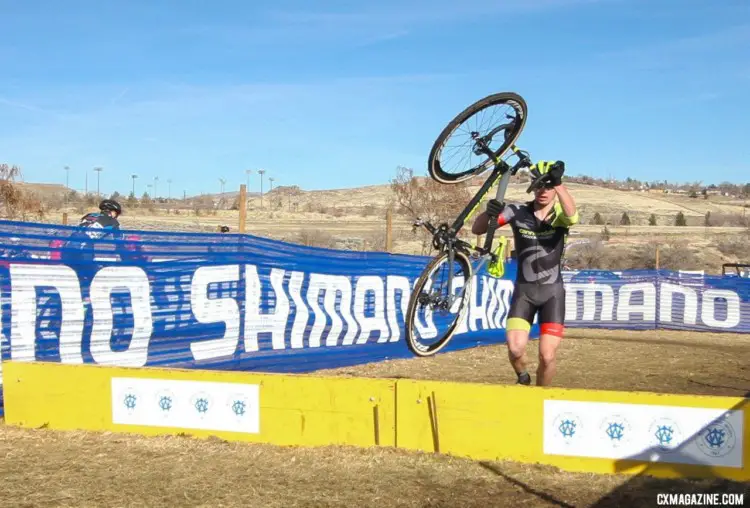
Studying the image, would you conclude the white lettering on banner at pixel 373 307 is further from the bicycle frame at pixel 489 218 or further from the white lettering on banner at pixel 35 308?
the bicycle frame at pixel 489 218

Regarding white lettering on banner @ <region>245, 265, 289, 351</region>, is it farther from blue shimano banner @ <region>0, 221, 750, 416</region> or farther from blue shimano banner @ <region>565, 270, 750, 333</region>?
blue shimano banner @ <region>565, 270, 750, 333</region>

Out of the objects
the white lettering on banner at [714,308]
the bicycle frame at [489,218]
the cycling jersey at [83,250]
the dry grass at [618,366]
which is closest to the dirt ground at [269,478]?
the bicycle frame at [489,218]

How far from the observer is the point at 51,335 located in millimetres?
7906

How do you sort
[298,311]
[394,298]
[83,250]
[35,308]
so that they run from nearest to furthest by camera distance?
[35,308] → [83,250] → [298,311] → [394,298]

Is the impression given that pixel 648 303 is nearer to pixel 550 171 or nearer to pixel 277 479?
pixel 550 171

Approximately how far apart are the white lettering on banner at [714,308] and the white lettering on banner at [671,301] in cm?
27

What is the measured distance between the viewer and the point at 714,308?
A: 22.4 meters

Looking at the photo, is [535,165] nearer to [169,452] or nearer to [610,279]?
[169,452]

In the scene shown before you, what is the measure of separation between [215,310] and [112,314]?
5.52ft

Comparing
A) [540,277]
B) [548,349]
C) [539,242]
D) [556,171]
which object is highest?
[556,171]

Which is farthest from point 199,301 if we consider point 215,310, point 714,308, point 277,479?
point 714,308

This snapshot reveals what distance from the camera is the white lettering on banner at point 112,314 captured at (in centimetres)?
836

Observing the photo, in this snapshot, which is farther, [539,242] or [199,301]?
[199,301]

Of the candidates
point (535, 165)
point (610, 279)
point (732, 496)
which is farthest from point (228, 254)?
point (610, 279)
